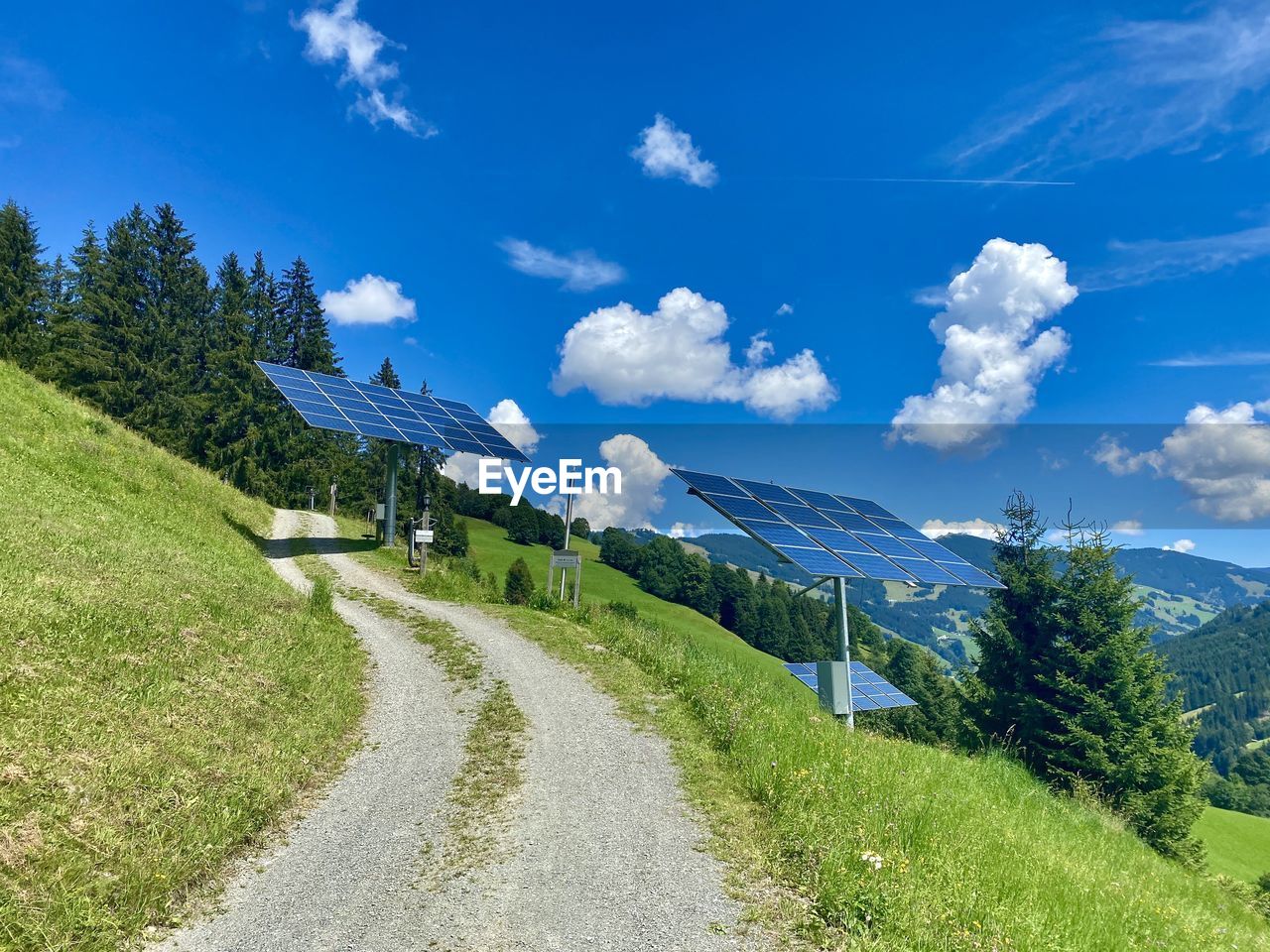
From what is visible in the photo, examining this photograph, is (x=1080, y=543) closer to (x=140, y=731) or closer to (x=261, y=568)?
(x=261, y=568)

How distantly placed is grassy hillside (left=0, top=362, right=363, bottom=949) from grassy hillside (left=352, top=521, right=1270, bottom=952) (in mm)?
6341

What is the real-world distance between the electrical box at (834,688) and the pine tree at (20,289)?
212 feet

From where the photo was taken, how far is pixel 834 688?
14.6 m

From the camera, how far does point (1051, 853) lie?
369 inches

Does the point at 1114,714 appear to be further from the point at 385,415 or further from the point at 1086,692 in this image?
the point at 385,415

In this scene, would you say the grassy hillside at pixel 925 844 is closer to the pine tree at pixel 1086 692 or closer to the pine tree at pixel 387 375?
the pine tree at pixel 1086 692

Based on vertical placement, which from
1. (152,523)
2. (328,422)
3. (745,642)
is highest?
(328,422)

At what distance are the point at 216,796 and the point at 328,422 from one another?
964 inches

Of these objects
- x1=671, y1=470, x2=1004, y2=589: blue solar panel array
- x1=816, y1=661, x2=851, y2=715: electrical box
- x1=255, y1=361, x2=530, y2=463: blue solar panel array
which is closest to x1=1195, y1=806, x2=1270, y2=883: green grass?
x1=671, y1=470, x2=1004, y2=589: blue solar panel array

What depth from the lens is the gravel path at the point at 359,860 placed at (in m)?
6.34

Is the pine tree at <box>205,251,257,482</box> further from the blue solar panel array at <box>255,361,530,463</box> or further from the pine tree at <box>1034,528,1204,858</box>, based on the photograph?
the pine tree at <box>1034,528,1204,858</box>

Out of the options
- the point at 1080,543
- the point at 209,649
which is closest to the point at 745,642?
the point at 1080,543

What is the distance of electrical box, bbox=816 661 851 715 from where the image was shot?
1439 cm

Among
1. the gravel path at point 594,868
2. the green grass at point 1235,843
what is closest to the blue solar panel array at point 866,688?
the gravel path at point 594,868
